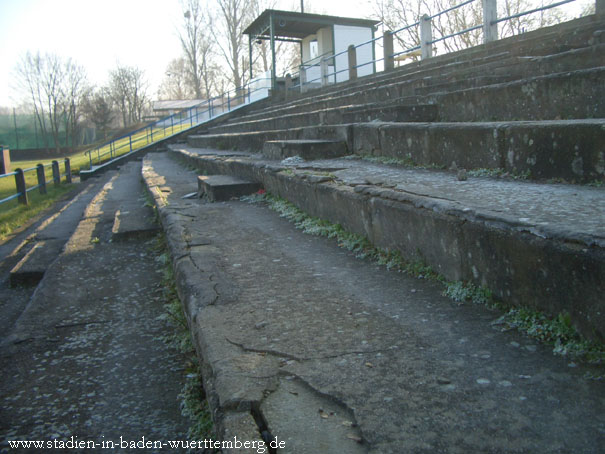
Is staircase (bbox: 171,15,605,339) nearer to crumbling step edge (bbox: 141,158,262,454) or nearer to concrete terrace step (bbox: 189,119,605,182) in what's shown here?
concrete terrace step (bbox: 189,119,605,182)

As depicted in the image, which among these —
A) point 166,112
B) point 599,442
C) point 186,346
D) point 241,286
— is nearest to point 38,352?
point 186,346

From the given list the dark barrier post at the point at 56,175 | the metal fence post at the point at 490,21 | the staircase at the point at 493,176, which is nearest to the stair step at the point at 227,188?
the staircase at the point at 493,176

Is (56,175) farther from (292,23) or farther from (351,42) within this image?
(351,42)

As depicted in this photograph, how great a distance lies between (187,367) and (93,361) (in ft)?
1.87

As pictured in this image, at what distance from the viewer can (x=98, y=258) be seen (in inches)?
174

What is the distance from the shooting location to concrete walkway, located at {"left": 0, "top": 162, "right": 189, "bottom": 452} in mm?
1910

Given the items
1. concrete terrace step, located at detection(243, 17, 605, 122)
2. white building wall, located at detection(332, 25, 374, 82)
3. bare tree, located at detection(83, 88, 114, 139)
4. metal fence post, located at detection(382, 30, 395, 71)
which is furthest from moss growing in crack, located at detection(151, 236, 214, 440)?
bare tree, located at detection(83, 88, 114, 139)

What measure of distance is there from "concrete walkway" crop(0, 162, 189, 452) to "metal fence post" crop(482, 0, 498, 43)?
267 inches

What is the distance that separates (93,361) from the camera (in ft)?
8.16

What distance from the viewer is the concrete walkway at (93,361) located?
191cm

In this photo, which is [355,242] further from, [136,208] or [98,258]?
[136,208]

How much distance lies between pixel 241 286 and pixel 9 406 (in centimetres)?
119

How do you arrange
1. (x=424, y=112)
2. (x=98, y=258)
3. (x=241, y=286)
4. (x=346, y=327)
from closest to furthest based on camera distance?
(x=346, y=327) → (x=241, y=286) → (x=98, y=258) → (x=424, y=112)

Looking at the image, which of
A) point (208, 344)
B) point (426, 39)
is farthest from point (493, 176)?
point (426, 39)
